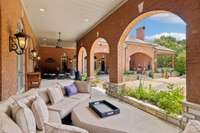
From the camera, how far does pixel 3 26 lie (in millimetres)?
3064

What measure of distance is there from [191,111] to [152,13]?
8.43ft

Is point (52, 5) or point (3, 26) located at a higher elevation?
point (52, 5)

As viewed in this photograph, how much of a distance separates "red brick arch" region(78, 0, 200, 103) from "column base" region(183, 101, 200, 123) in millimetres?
96

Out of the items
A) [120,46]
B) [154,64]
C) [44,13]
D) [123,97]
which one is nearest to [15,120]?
[123,97]

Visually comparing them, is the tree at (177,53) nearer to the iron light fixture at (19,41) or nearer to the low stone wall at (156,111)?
the low stone wall at (156,111)

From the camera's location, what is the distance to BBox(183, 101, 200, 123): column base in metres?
2.73

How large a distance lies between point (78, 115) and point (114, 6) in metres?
4.00

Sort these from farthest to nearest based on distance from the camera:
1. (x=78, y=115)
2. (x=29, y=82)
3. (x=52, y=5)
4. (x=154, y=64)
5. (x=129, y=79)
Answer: (x=154, y=64) → (x=129, y=79) → (x=29, y=82) → (x=52, y=5) → (x=78, y=115)

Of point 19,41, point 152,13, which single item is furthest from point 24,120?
point 152,13

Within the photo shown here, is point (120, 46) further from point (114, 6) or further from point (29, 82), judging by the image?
point (29, 82)

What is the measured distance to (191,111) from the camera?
2.86 m

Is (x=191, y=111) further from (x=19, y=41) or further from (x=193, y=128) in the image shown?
(x=19, y=41)

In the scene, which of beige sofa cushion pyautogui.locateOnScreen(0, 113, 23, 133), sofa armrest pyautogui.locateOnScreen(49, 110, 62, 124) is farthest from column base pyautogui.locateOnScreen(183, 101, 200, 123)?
beige sofa cushion pyautogui.locateOnScreen(0, 113, 23, 133)

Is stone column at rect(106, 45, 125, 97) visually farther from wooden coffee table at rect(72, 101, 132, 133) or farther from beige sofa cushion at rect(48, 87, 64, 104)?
wooden coffee table at rect(72, 101, 132, 133)
